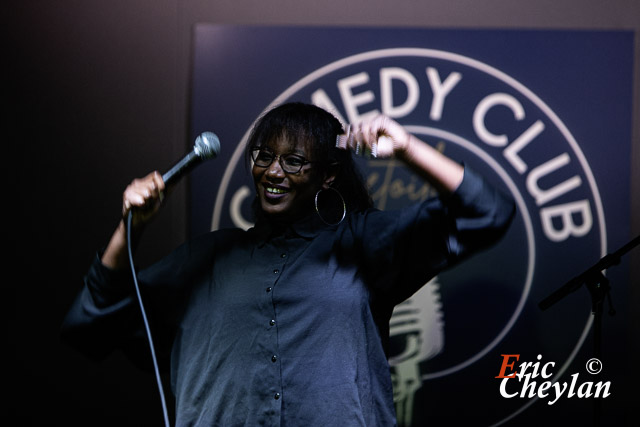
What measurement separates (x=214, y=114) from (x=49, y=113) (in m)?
0.63

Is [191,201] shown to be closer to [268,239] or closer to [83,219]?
[83,219]

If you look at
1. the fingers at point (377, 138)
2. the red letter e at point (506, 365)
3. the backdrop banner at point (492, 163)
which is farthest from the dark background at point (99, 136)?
the fingers at point (377, 138)

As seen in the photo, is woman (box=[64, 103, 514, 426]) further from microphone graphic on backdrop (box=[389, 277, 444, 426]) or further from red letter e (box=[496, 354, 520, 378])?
red letter e (box=[496, 354, 520, 378])

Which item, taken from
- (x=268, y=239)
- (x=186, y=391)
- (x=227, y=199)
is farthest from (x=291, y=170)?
(x=227, y=199)

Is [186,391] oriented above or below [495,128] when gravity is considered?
below

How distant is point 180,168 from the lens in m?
1.41

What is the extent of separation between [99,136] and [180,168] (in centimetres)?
124

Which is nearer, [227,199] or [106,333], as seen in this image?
[106,333]

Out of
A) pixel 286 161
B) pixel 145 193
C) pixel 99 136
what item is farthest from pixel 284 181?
pixel 99 136

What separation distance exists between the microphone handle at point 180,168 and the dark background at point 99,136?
1.10 metres

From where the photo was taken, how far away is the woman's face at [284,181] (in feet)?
4.88

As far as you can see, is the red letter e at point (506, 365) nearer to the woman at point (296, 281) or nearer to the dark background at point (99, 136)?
the dark background at point (99, 136)

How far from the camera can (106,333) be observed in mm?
1521

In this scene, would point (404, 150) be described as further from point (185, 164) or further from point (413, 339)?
point (413, 339)
